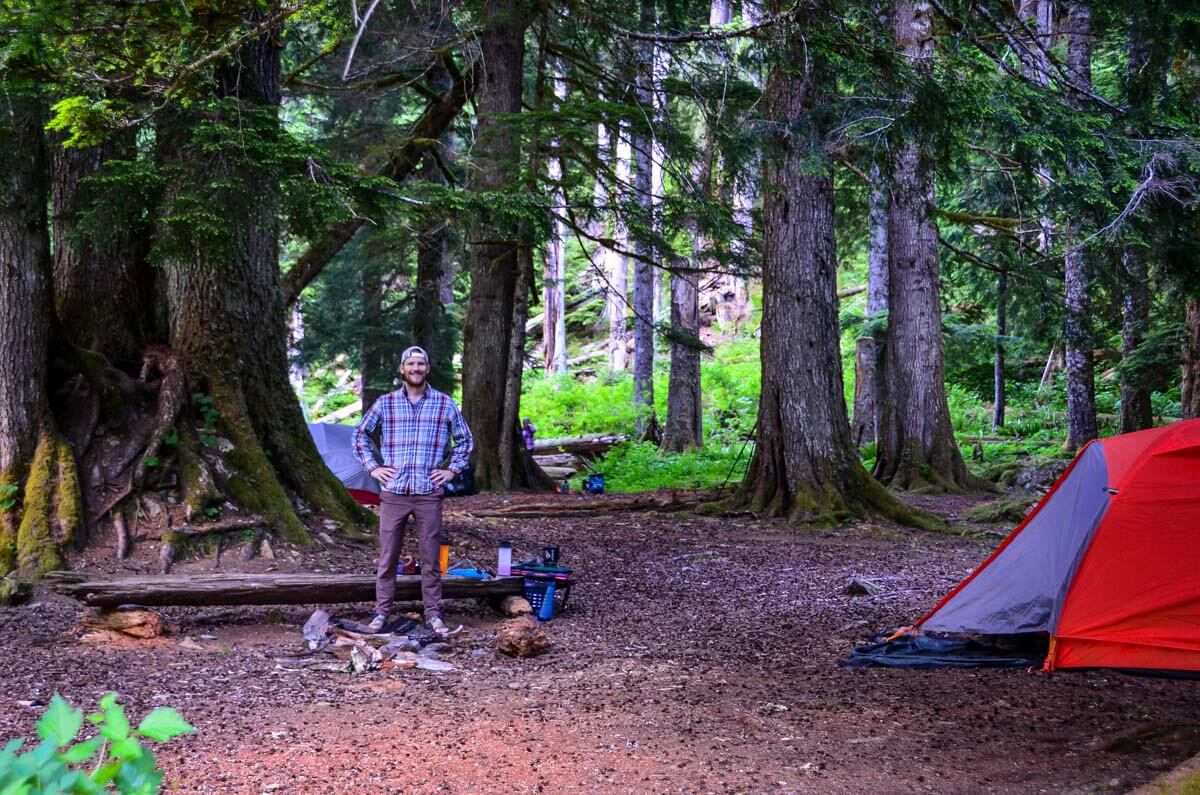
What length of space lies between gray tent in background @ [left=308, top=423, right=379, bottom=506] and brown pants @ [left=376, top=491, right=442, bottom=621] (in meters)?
8.39

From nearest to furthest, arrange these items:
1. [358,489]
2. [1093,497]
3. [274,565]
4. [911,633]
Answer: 1. [1093,497]
2. [911,633]
3. [274,565]
4. [358,489]

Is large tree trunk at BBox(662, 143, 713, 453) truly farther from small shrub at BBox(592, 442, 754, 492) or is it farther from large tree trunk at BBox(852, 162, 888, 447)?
large tree trunk at BBox(852, 162, 888, 447)

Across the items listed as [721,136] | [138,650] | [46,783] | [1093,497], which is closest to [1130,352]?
[721,136]

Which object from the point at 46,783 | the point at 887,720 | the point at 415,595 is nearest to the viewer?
the point at 46,783

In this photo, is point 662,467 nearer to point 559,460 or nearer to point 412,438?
point 559,460

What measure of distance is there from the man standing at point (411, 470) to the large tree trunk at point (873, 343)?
12698 mm

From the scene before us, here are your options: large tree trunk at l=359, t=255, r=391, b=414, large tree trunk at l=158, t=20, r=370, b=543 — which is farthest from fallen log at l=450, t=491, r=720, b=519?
large tree trunk at l=359, t=255, r=391, b=414

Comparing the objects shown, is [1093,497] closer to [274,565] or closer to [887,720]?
[887,720]

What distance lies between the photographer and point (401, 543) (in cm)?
689

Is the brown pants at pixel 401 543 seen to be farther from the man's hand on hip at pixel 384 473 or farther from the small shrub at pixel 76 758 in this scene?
the small shrub at pixel 76 758

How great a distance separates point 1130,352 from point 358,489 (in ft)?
38.8

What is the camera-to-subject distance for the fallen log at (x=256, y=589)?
6.23 metres

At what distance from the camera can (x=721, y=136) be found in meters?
8.89

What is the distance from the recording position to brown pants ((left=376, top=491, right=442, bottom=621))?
687 cm
